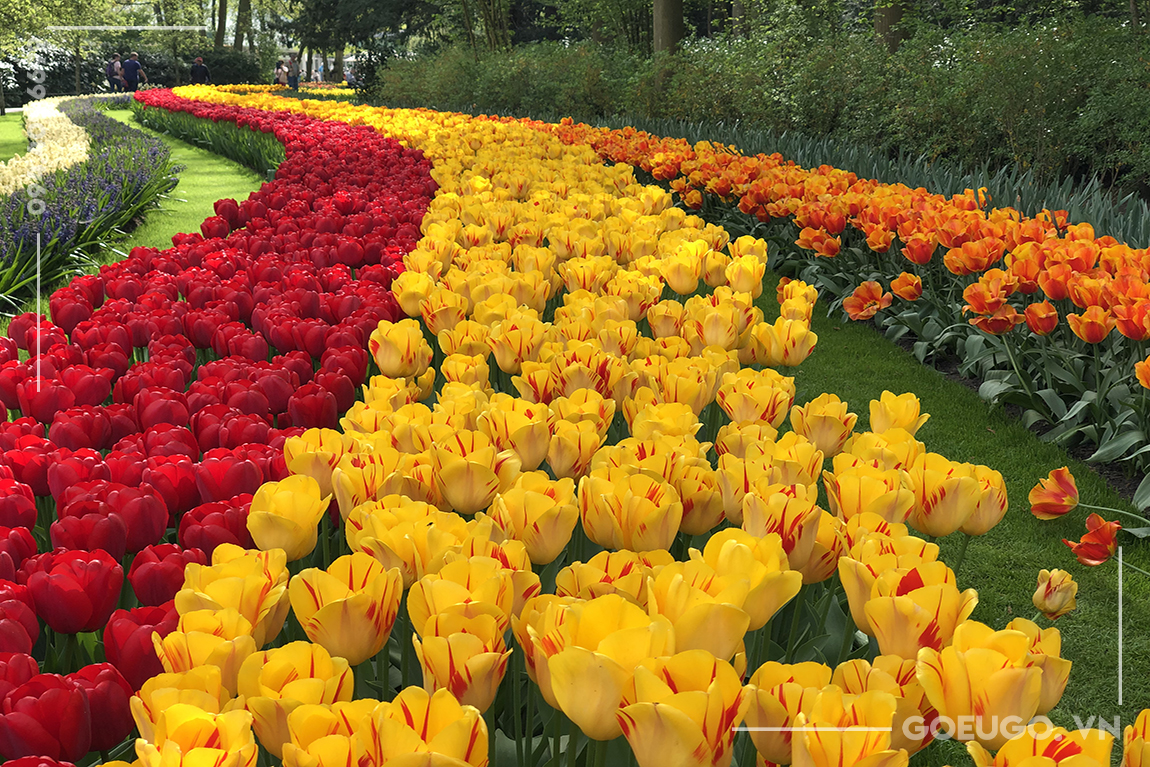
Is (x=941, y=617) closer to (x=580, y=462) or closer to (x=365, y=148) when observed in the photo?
(x=580, y=462)

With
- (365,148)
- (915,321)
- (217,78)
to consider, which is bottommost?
(915,321)

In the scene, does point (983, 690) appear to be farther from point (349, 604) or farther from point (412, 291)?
point (412, 291)

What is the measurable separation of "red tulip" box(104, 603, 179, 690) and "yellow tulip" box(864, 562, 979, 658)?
0.87 meters

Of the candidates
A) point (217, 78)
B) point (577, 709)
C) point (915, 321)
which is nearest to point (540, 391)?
point (577, 709)

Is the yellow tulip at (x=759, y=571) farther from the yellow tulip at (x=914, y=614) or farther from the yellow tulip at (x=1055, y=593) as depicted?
the yellow tulip at (x=1055, y=593)

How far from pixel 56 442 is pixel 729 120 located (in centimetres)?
1116

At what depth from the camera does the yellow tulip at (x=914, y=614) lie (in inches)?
40.5

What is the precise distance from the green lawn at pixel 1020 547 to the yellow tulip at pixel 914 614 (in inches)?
47.2

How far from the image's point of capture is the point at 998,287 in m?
3.47

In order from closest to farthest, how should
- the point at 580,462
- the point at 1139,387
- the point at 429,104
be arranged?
the point at 580,462 < the point at 1139,387 < the point at 429,104

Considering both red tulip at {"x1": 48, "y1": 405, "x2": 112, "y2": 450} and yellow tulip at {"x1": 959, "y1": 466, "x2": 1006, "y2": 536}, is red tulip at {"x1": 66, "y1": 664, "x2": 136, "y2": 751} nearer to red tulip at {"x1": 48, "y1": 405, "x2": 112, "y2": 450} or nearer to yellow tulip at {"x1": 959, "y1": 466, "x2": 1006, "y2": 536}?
red tulip at {"x1": 48, "y1": 405, "x2": 112, "y2": 450}

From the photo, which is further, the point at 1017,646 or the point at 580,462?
the point at 580,462

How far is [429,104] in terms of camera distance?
2039cm

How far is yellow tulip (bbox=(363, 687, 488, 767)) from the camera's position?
0.83 metres
